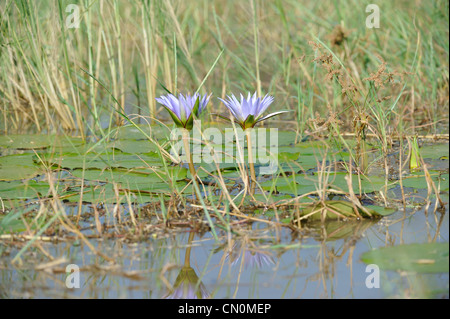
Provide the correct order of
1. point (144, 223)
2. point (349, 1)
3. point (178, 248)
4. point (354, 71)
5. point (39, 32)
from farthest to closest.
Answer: point (349, 1) → point (354, 71) → point (39, 32) → point (144, 223) → point (178, 248)

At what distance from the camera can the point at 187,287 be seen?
6.60 ft

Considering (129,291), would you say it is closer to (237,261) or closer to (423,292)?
(237,261)

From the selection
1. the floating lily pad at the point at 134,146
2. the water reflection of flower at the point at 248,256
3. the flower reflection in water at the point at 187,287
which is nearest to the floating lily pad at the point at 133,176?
the floating lily pad at the point at 134,146

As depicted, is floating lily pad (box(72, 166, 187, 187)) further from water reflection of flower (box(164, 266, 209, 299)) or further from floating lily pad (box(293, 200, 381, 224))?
water reflection of flower (box(164, 266, 209, 299))

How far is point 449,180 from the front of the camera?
282cm

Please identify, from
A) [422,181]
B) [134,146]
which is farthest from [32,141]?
[422,181]

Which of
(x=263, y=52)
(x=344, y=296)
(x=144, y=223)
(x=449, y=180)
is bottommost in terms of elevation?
(x=344, y=296)

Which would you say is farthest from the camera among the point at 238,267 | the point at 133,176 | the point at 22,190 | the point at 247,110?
the point at 133,176

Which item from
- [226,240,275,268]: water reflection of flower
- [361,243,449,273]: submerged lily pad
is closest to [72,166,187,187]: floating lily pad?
[226,240,275,268]: water reflection of flower

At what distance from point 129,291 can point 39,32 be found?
275 centimetres

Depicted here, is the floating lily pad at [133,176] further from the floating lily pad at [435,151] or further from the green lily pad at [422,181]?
the floating lily pad at [435,151]

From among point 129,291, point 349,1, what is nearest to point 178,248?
point 129,291

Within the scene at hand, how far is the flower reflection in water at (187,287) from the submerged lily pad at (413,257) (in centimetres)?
58

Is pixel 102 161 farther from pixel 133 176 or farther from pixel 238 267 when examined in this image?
pixel 238 267
